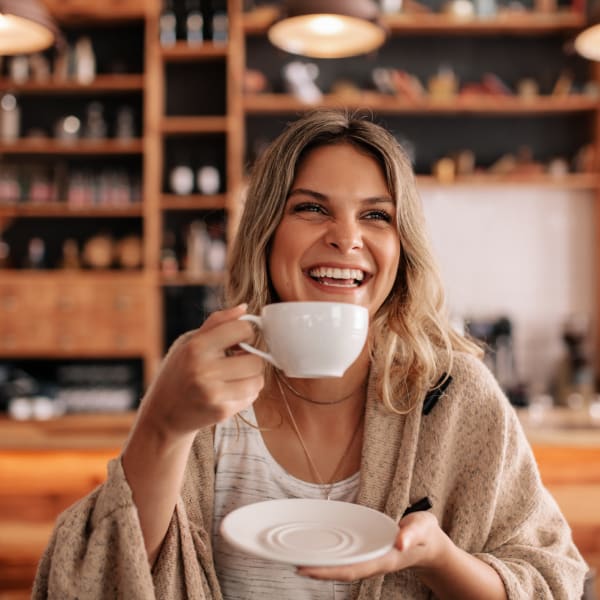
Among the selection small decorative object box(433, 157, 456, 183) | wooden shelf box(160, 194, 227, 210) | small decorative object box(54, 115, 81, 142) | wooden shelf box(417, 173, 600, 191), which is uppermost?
small decorative object box(54, 115, 81, 142)

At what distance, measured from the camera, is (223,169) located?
4.16m

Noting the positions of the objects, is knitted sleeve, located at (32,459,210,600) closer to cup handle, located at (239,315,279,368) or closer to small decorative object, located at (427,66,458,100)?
cup handle, located at (239,315,279,368)

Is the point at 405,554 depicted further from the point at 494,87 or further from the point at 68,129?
the point at 68,129

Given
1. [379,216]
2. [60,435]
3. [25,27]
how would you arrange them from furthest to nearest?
[60,435], [25,27], [379,216]

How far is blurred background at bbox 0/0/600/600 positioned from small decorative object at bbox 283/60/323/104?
12 millimetres

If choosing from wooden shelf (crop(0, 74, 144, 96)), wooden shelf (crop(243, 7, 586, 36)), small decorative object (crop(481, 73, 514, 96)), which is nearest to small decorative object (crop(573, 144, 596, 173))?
small decorative object (crop(481, 73, 514, 96))

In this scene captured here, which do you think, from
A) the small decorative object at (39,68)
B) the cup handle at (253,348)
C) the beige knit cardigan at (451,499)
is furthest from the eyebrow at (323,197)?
the small decorative object at (39,68)

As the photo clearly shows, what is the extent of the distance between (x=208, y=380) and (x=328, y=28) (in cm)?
191

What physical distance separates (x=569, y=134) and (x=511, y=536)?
3.46m

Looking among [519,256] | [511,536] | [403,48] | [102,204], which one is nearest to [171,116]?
[102,204]

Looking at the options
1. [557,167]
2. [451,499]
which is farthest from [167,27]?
[451,499]

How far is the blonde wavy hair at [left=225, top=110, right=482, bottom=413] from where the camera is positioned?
128cm

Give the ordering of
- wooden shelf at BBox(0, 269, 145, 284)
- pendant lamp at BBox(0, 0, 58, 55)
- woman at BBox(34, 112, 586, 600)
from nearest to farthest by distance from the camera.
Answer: woman at BBox(34, 112, 586, 600), pendant lamp at BBox(0, 0, 58, 55), wooden shelf at BBox(0, 269, 145, 284)

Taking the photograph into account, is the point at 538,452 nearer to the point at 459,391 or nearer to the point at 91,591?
the point at 459,391
